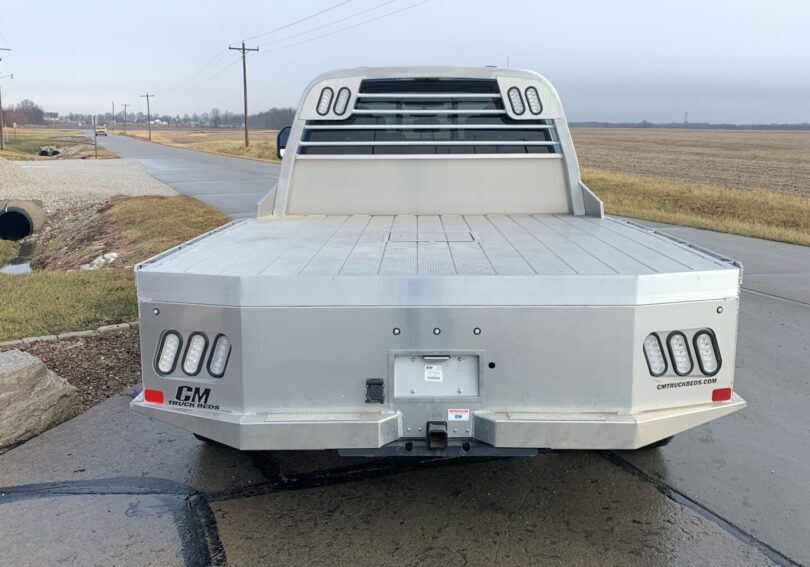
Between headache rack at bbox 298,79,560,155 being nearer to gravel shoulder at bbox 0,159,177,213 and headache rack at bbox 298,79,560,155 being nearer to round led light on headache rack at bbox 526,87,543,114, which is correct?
round led light on headache rack at bbox 526,87,543,114

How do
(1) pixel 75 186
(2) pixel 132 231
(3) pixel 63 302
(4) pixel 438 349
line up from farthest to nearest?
(1) pixel 75 186, (2) pixel 132 231, (3) pixel 63 302, (4) pixel 438 349

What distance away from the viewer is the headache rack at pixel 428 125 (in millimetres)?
5465

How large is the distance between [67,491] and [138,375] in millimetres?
1951

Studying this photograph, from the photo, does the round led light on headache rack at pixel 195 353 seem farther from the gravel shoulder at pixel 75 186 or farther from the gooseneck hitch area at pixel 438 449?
the gravel shoulder at pixel 75 186

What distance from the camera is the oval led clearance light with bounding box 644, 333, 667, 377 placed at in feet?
10.3

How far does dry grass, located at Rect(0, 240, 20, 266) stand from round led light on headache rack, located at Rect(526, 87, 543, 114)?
1373cm

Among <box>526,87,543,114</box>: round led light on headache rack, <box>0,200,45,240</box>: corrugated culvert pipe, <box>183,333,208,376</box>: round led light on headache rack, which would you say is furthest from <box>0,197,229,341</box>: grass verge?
<box>526,87,543,114</box>: round led light on headache rack

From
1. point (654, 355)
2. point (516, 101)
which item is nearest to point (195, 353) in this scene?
point (654, 355)

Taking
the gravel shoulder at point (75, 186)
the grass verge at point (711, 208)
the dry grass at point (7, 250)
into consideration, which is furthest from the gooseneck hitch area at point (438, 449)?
the gravel shoulder at point (75, 186)

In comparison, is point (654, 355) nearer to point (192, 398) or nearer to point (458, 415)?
point (458, 415)

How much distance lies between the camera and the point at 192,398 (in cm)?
327

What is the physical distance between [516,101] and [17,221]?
17.8m

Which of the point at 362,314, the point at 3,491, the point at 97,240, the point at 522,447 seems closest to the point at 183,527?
the point at 3,491

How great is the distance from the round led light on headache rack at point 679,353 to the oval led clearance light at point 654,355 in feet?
0.14
